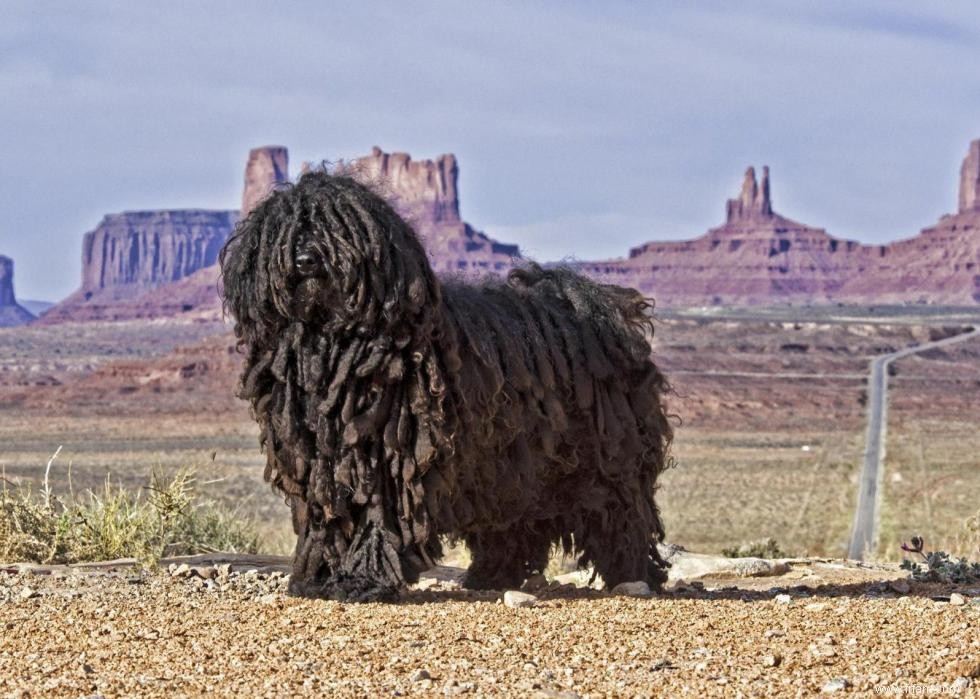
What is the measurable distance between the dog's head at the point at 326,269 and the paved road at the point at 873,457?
65.8 ft

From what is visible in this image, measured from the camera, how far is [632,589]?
10.9 m

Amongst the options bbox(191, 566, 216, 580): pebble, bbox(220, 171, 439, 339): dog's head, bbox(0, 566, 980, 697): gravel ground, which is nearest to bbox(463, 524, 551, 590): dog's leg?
bbox(0, 566, 980, 697): gravel ground

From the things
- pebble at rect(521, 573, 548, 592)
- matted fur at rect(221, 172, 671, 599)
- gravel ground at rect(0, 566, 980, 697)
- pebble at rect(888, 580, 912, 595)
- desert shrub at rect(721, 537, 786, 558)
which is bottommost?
desert shrub at rect(721, 537, 786, 558)

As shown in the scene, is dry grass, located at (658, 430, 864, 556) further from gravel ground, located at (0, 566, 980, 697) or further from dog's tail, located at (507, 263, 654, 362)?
gravel ground, located at (0, 566, 980, 697)

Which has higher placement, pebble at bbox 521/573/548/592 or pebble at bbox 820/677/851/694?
pebble at bbox 820/677/851/694

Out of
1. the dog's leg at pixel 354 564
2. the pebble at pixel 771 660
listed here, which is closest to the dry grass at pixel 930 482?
the dog's leg at pixel 354 564

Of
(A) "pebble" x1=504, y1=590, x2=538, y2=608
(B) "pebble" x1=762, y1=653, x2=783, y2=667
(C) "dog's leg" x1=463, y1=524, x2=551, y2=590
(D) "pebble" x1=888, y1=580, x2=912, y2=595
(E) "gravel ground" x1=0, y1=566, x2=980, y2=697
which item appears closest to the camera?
(E) "gravel ground" x1=0, y1=566, x2=980, y2=697

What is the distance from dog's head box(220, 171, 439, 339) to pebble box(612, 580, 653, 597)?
2.64 metres

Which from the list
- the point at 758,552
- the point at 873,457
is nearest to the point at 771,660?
the point at 758,552

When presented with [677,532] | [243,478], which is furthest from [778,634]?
[243,478]

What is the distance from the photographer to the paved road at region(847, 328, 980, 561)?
38.4 m

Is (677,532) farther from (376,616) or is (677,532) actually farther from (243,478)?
(376,616)

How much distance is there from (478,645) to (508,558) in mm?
3186

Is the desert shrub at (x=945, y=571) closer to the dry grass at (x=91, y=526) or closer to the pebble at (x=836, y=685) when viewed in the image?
the pebble at (x=836, y=685)
